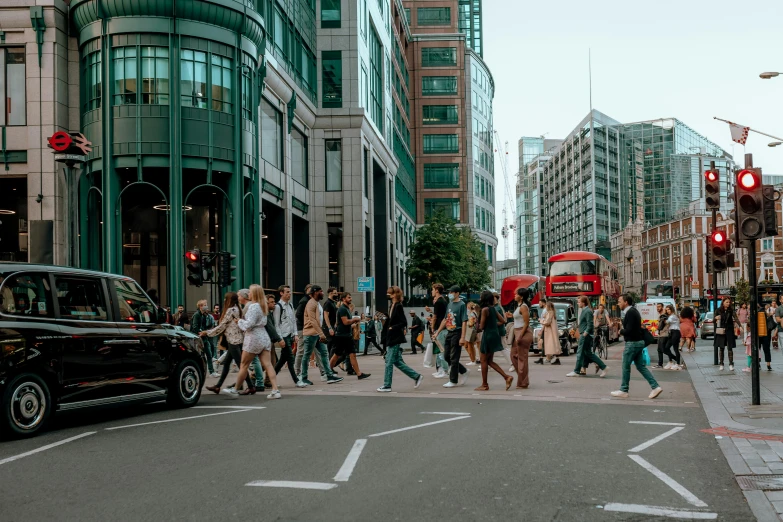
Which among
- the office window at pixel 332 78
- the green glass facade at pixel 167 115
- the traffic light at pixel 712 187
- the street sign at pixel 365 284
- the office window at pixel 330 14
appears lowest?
the street sign at pixel 365 284

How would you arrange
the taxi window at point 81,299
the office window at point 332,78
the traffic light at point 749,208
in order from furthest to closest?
the office window at point 332,78
the traffic light at point 749,208
the taxi window at point 81,299

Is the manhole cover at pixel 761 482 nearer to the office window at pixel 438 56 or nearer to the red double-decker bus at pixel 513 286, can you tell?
the red double-decker bus at pixel 513 286

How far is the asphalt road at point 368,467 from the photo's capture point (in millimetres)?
5617

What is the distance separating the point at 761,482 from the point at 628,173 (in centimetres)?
14398

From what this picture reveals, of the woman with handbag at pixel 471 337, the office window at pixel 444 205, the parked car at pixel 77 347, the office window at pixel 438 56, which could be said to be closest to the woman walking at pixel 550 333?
the woman with handbag at pixel 471 337

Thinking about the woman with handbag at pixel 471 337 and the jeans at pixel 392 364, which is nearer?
the jeans at pixel 392 364

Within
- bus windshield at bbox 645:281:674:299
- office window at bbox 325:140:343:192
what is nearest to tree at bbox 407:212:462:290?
office window at bbox 325:140:343:192

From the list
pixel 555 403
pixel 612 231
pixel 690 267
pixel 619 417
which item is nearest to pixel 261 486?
pixel 619 417

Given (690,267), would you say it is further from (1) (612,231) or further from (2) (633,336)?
(2) (633,336)

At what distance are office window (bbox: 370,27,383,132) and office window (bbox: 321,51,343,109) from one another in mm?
4022

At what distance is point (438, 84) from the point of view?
281ft

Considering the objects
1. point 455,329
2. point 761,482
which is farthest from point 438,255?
point 761,482

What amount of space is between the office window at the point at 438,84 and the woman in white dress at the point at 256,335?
74670 mm

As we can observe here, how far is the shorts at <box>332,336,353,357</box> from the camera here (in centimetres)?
1623
